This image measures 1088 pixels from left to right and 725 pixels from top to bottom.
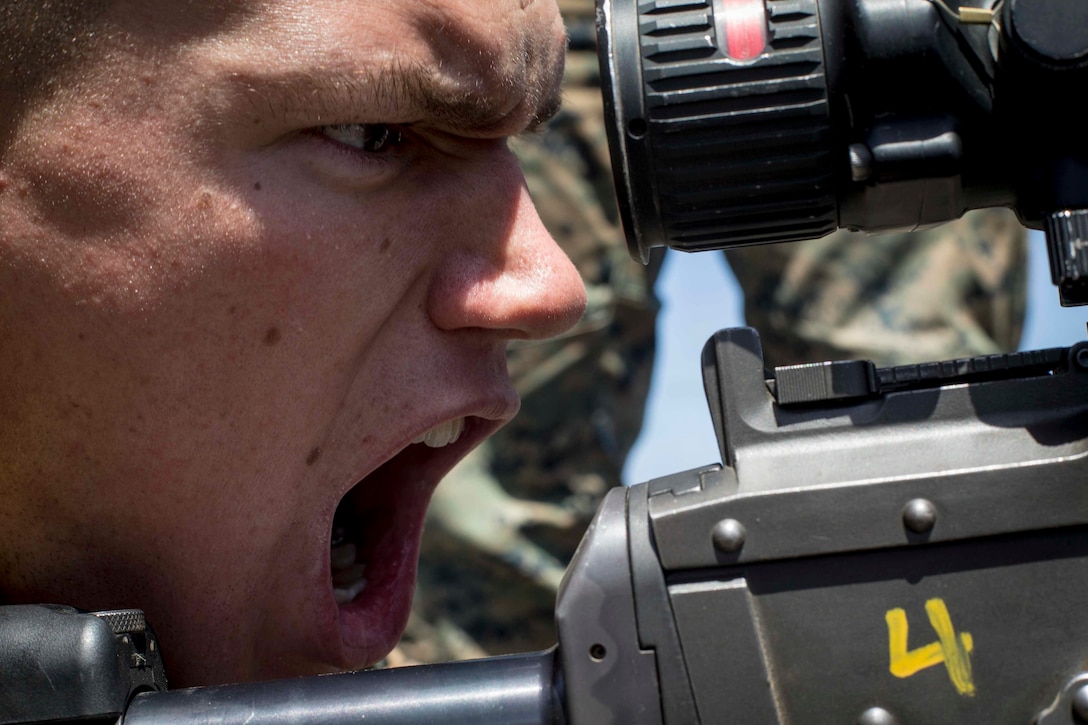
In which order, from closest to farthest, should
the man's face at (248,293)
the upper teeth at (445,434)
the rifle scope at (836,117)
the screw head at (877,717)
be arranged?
the screw head at (877,717) < the rifle scope at (836,117) < the man's face at (248,293) < the upper teeth at (445,434)

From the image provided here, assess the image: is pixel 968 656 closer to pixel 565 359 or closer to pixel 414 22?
pixel 414 22

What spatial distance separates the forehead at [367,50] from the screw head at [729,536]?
53 centimetres

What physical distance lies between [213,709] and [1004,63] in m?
0.74

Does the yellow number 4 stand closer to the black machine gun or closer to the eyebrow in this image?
the black machine gun

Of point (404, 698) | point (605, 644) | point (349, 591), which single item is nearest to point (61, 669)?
point (404, 698)

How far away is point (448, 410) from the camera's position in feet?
4.19

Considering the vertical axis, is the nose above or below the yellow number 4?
above

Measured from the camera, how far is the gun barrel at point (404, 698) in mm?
889

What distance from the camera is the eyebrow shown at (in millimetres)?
1112

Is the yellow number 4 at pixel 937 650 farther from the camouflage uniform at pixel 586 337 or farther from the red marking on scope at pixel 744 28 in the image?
the camouflage uniform at pixel 586 337

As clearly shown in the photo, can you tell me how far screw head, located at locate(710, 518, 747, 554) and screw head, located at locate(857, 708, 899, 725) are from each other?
0.13 m

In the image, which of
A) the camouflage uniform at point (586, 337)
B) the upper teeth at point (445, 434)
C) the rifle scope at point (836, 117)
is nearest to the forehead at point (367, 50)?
the rifle scope at point (836, 117)

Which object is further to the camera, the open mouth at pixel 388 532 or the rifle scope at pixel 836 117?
the open mouth at pixel 388 532

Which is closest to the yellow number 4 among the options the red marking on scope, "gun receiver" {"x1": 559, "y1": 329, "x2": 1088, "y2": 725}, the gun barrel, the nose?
"gun receiver" {"x1": 559, "y1": 329, "x2": 1088, "y2": 725}
